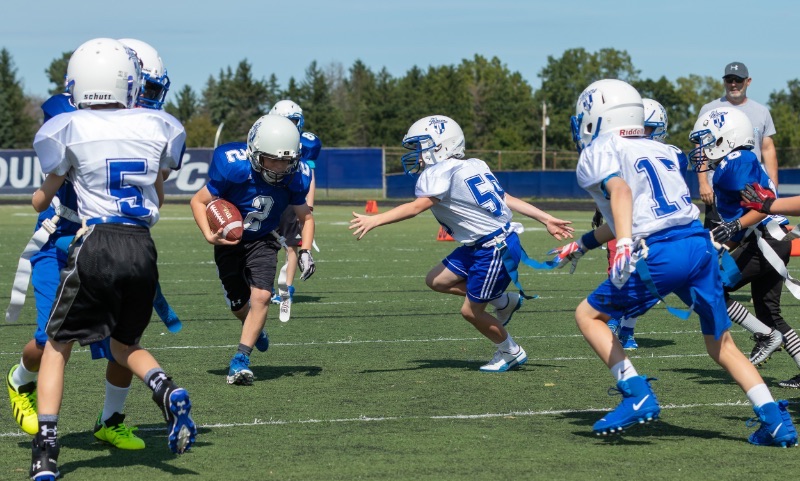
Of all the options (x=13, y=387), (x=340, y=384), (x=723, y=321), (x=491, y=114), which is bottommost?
(x=491, y=114)

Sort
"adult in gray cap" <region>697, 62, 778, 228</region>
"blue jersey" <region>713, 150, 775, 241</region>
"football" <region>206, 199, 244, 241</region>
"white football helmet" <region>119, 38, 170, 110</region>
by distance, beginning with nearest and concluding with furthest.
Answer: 1. "white football helmet" <region>119, 38, 170, 110</region>
2. "blue jersey" <region>713, 150, 775, 241</region>
3. "football" <region>206, 199, 244, 241</region>
4. "adult in gray cap" <region>697, 62, 778, 228</region>

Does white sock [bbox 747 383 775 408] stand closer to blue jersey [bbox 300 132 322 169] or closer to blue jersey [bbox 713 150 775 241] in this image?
blue jersey [bbox 713 150 775 241]

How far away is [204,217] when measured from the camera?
23.3 feet

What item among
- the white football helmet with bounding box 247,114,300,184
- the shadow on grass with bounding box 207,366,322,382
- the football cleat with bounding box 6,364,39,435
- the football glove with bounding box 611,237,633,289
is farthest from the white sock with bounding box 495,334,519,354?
the football cleat with bounding box 6,364,39,435

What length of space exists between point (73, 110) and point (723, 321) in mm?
2989

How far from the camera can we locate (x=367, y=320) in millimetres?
9742

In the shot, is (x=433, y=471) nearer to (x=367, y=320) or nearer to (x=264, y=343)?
(x=264, y=343)

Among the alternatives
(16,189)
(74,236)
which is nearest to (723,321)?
(74,236)

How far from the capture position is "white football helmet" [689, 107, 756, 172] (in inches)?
253

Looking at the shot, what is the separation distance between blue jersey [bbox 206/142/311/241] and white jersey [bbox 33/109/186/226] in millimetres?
2122

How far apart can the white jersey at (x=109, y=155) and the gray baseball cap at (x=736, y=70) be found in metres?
6.08

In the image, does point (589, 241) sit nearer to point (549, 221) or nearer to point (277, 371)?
point (549, 221)

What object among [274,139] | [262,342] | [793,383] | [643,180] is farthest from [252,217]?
[793,383]

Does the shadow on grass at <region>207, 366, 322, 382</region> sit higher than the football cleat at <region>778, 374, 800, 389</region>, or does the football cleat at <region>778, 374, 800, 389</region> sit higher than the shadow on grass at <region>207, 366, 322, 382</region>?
the football cleat at <region>778, 374, 800, 389</region>
